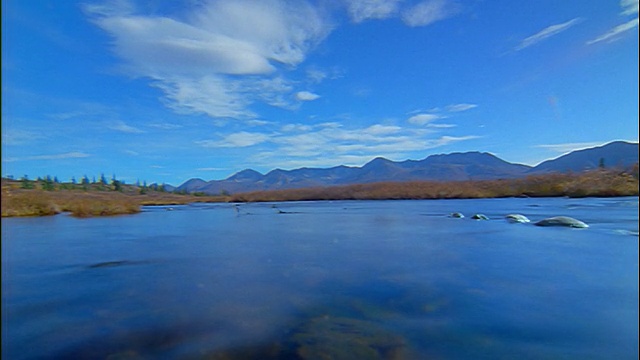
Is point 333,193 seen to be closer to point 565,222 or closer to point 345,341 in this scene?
point 565,222

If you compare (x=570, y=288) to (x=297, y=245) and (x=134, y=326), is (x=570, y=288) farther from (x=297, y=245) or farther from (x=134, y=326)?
(x=297, y=245)

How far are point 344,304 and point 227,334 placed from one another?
1875 mm

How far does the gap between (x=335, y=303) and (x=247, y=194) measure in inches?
2058

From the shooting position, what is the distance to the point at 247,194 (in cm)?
5600

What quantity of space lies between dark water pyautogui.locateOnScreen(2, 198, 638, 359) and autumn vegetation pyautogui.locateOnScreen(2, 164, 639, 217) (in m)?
1.10

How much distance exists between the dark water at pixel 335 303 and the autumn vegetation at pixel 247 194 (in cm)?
110

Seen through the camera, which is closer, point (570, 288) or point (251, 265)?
point (570, 288)

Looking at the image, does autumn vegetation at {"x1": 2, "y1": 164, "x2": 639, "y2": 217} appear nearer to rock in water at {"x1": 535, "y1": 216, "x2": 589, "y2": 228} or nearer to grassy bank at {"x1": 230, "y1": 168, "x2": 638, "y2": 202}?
grassy bank at {"x1": 230, "y1": 168, "x2": 638, "y2": 202}

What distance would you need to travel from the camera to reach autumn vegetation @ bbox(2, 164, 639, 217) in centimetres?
564

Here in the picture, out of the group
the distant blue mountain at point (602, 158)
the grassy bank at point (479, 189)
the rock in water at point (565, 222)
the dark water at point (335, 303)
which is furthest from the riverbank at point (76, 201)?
the rock in water at point (565, 222)

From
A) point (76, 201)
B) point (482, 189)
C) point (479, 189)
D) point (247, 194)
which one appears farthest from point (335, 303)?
point (247, 194)

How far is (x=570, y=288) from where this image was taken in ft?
17.6

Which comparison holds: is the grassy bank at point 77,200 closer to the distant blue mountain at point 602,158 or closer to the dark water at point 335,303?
the dark water at point 335,303

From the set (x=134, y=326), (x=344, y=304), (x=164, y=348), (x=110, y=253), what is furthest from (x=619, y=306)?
(x=110, y=253)
